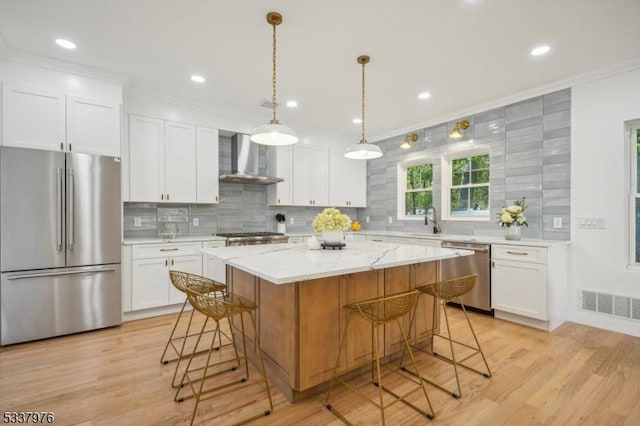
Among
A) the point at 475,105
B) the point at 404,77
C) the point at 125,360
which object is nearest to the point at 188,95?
the point at 404,77

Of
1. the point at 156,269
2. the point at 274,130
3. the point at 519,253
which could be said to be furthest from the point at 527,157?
the point at 156,269

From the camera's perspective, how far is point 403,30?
8.39 ft

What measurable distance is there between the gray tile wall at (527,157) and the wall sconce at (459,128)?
9cm

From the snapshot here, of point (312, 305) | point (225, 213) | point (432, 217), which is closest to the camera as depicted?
point (312, 305)

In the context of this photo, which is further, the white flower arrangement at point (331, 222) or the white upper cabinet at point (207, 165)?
the white upper cabinet at point (207, 165)

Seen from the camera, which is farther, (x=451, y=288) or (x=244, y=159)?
(x=244, y=159)

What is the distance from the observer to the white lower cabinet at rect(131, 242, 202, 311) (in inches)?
141

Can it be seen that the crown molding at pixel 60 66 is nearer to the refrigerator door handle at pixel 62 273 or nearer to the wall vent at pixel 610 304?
the refrigerator door handle at pixel 62 273

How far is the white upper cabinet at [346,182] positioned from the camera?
573 centimetres

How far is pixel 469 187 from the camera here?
15.0ft

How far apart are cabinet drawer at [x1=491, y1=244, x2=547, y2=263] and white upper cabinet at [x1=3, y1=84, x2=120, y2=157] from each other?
176 inches

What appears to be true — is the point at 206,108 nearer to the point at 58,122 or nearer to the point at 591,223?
the point at 58,122

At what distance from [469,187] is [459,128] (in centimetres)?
88

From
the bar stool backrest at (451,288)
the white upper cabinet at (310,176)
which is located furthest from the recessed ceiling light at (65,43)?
the bar stool backrest at (451,288)
